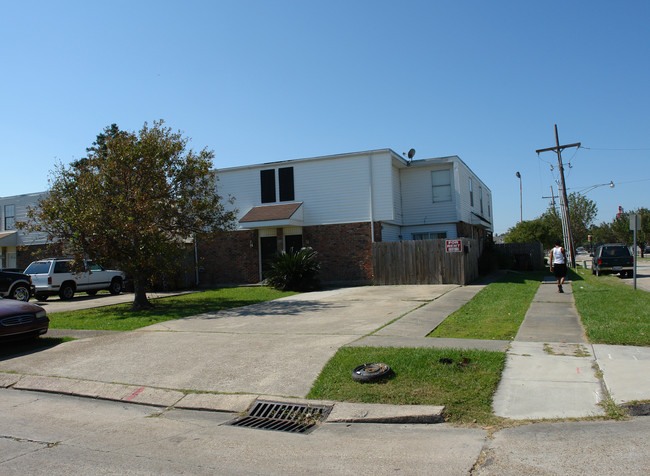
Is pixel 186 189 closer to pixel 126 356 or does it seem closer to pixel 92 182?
pixel 92 182

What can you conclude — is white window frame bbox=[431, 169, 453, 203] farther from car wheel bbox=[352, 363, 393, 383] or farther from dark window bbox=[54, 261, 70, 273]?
car wheel bbox=[352, 363, 393, 383]

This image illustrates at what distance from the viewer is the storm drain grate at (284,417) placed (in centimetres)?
539

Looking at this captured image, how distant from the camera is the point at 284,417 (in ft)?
18.6

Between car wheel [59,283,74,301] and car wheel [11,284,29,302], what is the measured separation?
139 centimetres

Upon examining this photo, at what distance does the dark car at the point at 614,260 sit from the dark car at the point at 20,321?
80.3 feet

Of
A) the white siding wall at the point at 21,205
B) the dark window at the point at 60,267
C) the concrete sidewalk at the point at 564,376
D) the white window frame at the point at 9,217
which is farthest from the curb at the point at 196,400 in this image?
the white window frame at the point at 9,217

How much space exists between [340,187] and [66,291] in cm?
1252

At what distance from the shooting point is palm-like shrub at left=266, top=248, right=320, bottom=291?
65.2 feet

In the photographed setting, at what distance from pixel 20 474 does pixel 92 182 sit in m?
11.2

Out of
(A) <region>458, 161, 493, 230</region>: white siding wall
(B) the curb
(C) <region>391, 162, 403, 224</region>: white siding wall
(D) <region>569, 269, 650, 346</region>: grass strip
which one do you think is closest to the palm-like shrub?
(C) <region>391, 162, 403, 224</region>: white siding wall

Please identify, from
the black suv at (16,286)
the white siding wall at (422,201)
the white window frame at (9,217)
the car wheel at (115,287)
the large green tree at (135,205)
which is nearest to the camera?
the large green tree at (135,205)

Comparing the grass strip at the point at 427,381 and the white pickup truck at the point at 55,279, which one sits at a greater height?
the white pickup truck at the point at 55,279

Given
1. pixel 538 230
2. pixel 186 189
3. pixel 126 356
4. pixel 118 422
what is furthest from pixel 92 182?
pixel 538 230

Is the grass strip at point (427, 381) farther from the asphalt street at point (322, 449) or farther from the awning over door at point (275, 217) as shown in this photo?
the awning over door at point (275, 217)
